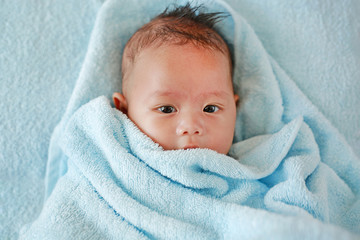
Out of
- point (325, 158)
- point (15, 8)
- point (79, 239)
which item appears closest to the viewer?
point (79, 239)

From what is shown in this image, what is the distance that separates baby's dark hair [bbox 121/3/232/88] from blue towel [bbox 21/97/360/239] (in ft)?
0.89

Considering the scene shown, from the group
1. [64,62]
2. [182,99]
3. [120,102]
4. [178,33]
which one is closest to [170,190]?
[182,99]

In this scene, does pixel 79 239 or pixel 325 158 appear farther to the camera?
pixel 325 158

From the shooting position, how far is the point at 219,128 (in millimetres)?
1155

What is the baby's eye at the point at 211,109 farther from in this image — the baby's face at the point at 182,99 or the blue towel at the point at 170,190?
the blue towel at the point at 170,190

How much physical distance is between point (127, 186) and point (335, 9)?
1187mm

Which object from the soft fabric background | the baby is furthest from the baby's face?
the soft fabric background

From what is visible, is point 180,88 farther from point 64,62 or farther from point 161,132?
point 64,62

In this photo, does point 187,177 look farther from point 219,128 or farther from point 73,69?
point 73,69

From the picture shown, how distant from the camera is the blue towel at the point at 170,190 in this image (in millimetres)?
992

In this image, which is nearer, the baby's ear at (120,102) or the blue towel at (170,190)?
the blue towel at (170,190)

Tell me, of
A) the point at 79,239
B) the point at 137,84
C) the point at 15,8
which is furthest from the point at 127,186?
the point at 15,8

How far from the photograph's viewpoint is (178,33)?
47.9 inches

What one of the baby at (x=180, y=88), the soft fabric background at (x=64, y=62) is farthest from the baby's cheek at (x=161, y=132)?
the soft fabric background at (x=64, y=62)
